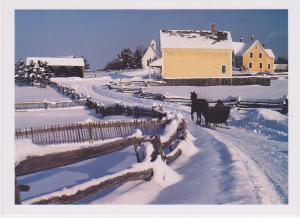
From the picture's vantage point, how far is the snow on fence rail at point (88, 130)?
1217 centimetres

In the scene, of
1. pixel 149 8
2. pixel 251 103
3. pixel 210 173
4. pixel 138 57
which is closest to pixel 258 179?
pixel 210 173

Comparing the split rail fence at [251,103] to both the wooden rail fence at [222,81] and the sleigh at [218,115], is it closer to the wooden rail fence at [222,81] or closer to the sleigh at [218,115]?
the sleigh at [218,115]

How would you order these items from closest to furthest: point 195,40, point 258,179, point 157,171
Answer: point 258,179, point 157,171, point 195,40

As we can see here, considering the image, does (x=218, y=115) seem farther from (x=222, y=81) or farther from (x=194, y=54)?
(x=222, y=81)

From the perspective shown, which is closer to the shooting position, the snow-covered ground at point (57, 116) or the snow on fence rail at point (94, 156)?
the snow on fence rail at point (94, 156)

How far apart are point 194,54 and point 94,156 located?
28.0 metres

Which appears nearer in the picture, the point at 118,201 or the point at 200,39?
the point at 118,201

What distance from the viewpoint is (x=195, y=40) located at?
3497 centimetres

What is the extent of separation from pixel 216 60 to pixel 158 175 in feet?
92.4

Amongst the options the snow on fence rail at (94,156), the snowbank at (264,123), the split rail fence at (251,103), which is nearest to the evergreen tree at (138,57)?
the split rail fence at (251,103)
